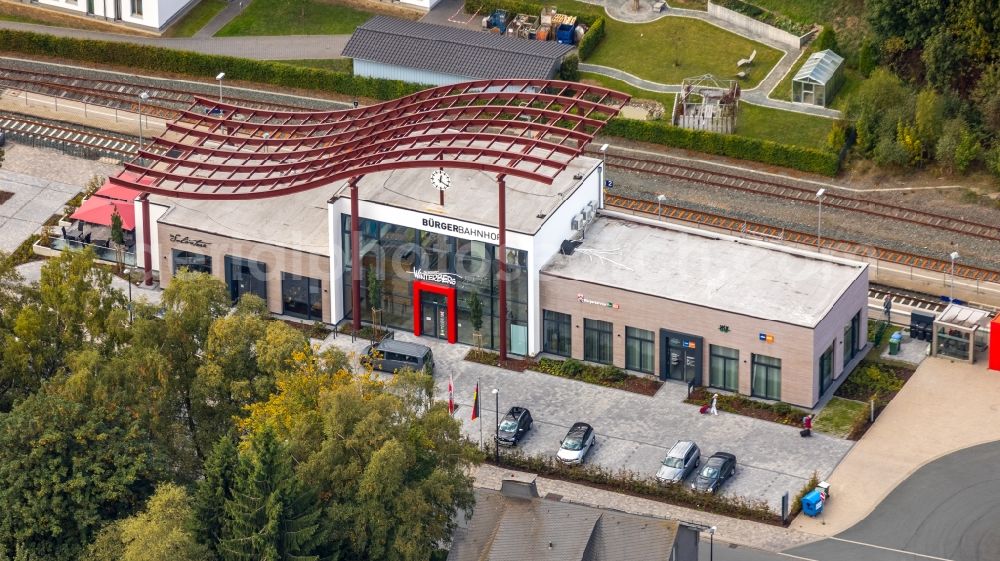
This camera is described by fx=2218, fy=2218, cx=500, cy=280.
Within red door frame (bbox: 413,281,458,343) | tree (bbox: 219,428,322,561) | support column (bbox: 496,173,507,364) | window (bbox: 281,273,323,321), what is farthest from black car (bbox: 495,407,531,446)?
window (bbox: 281,273,323,321)

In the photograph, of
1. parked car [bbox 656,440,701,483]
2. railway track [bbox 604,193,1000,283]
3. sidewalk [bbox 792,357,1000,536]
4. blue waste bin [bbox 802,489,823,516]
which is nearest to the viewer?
blue waste bin [bbox 802,489,823,516]

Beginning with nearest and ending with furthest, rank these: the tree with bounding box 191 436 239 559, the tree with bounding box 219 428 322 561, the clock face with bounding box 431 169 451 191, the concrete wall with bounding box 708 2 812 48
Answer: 1. the tree with bounding box 219 428 322 561
2. the tree with bounding box 191 436 239 559
3. the clock face with bounding box 431 169 451 191
4. the concrete wall with bounding box 708 2 812 48

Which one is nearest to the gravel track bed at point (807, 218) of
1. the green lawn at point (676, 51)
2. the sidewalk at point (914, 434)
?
the green lawn at point (676, 51)

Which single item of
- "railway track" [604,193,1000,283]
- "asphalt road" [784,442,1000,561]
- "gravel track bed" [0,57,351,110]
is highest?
"gravel track bed" [0,57,351,110]

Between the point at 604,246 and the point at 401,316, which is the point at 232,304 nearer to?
the point at 401,316

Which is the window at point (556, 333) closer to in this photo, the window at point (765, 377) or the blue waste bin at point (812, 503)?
the window at point (765, 377)

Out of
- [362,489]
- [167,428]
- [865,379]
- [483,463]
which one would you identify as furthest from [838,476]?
[167,428]

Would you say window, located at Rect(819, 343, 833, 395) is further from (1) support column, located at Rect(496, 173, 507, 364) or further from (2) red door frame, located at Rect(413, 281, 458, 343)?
(2) red door frame, located at Rect(413, 281, 458, 343)

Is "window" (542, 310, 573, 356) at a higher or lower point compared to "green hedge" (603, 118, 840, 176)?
lower
